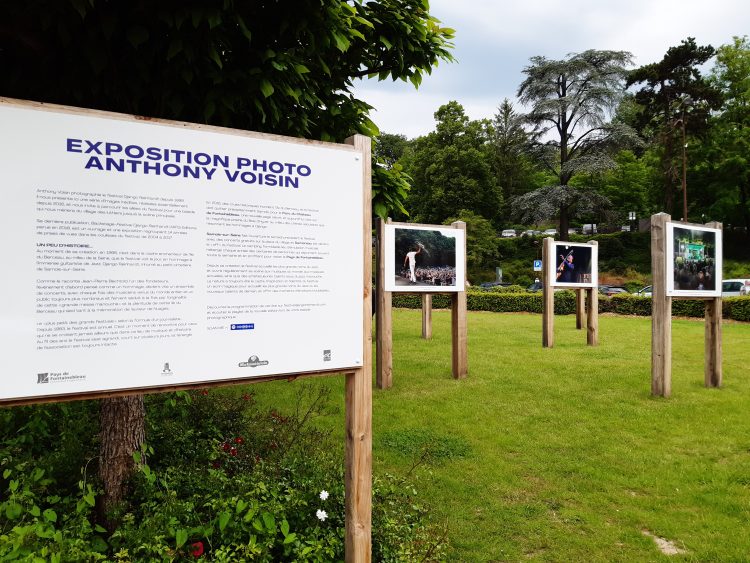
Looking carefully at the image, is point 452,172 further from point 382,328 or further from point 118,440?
point 118,440

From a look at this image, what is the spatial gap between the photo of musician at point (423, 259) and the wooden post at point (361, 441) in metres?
6.45

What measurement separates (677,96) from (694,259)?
3979 cm

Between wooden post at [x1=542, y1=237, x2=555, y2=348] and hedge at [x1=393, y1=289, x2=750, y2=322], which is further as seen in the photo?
hedge at [x1=393, y1=289, x2=750, y2=322]

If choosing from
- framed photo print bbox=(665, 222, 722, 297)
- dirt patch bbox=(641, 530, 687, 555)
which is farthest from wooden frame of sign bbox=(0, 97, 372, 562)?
framed photo print bbox=(665, 222, 722, 297)

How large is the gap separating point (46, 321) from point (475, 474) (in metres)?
4.28

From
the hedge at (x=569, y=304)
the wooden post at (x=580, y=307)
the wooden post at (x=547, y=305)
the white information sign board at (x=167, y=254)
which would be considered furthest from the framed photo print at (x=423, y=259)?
the hedge at (x=569, y=304)

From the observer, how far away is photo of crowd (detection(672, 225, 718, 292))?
28.6 ft

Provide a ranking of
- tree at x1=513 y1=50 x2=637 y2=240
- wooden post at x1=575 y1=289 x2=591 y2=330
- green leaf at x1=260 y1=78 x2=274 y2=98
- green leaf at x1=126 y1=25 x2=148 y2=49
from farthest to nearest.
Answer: tree at x1=513 y1=50 x2=637 y2=240, wooden post at x1=575 y1=289 x2=591 y2=330, green leaf at x1=260 y1=78 x2=274 y2=98, green leaf at x1=126 y1=25 x2=148 y2=49

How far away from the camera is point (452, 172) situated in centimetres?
4866

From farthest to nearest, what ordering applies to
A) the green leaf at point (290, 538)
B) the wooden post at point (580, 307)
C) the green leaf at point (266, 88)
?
1. the wooden post at point (580, 307)
2. the green leaf at point (266, 88)
3. the green leaf at point (290, 538)

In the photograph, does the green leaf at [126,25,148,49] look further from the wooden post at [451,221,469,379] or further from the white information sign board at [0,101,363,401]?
the wooden post at [451,221,469,379]

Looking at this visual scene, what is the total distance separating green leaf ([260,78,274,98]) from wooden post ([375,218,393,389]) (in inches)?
231

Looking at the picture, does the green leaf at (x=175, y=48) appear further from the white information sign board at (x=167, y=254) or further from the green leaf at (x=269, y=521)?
the green leaf at (x=269, y=521)

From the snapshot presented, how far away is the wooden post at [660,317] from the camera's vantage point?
330 inches
